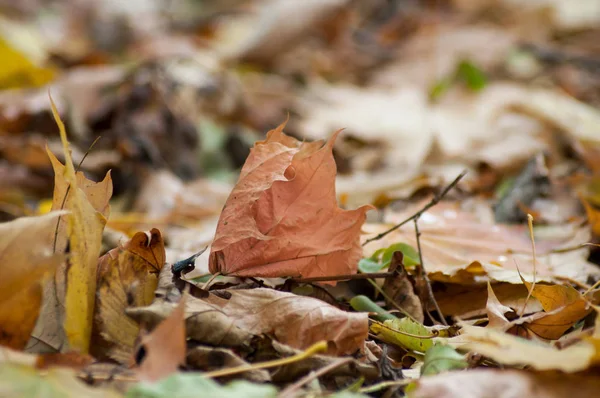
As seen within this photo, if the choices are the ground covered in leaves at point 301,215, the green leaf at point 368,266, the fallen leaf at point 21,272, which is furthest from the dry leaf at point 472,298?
the fallen leaf at point 21,272

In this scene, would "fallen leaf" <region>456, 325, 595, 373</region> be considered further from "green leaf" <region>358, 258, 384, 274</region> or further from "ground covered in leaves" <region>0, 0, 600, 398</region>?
"green leaf" <region>358, 258, 384, 274</region>

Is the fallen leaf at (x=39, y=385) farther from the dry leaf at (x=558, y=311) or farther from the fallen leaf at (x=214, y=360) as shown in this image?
the dry leaf at (x=558, y=311)

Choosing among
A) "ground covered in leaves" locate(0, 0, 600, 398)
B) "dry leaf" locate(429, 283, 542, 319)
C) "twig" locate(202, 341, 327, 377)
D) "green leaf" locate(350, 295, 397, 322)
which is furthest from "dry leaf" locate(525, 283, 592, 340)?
"twig" locate(202, 341, 327, 377)

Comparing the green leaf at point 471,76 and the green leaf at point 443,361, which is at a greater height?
the green leaf at point 471,76

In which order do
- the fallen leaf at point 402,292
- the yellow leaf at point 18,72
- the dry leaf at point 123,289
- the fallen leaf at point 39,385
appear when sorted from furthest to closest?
the yellow leaf at point 18,72 → the fallen leaf at point 402,292 → the dry leaf at point 123,289 → the fallen leaf at point 39,385

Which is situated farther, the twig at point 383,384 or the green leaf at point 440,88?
the green leaf at point 440,88

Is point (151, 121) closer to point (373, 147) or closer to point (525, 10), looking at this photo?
point (373, 147)

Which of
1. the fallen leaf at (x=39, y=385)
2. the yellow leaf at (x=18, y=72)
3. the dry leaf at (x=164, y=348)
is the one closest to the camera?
the fallen leaf at (x=39, y=385)
